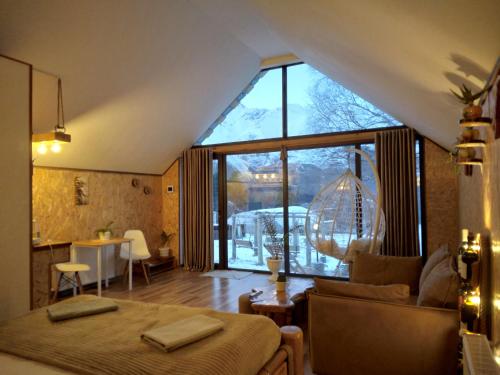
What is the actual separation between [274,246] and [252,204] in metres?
1.84

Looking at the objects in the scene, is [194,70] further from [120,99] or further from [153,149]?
[153,149]

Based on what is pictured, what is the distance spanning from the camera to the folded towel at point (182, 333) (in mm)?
1664

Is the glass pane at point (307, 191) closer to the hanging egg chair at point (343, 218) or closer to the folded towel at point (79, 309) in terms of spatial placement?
the hanging egg chair at point (343, 218)

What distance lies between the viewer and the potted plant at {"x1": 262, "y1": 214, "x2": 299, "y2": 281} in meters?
4.15

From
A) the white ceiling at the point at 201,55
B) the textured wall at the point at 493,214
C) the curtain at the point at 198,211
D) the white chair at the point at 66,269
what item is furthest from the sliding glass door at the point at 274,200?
Result: the textured wall at the point at 493,214

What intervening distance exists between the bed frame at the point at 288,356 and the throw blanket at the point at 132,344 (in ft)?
0.18

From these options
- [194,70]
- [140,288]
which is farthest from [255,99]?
[140,288]

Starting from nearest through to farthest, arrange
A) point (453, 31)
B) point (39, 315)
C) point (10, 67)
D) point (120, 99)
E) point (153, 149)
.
Answer: point (453, 31) < point (39, 315) < point (10, 67) < point (120, 99) < point (153, 149)

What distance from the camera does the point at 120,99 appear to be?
14.8ft

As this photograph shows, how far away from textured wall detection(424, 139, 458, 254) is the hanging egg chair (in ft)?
2.76

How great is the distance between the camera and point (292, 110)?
19.3 feet

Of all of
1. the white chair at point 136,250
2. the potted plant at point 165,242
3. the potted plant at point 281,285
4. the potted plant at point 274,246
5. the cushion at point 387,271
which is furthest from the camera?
the potted plant at point 165,242

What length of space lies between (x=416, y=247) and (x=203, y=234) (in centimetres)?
360

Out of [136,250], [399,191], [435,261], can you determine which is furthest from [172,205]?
[435,261]
